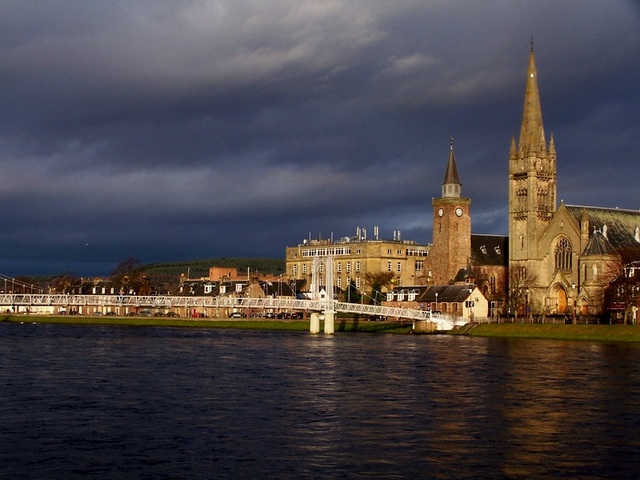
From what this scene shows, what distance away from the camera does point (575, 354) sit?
82000mm

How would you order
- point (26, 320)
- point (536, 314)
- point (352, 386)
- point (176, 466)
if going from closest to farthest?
point (176, 466)
point (352, 386)
point (536, 314)
point (26, 320)

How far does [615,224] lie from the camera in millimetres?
143375

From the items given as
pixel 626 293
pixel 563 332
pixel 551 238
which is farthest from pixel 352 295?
pixel 563 332

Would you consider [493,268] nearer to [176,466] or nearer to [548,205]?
[548,205]

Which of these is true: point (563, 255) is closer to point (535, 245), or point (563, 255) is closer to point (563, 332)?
point (535, 245)

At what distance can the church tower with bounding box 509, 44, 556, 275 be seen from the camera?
148375mm

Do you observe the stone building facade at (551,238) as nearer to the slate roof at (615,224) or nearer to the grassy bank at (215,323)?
the slate roof at (615,224)

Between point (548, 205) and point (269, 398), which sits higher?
point (548, 205)

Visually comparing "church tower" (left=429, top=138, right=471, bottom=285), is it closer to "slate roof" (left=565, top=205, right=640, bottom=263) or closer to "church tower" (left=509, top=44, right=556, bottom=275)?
"church tower" (left=509, top=44, right=556, bottom=275)

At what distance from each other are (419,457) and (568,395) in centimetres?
1891

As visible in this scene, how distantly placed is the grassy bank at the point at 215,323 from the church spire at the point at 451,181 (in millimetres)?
35524

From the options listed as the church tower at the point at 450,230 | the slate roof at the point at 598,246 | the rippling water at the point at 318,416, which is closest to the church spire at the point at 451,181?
the church tower at the point at 450,230

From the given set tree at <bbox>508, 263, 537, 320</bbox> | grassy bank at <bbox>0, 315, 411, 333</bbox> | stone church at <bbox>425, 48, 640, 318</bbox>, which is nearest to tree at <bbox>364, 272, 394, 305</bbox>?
stone church at <bbox>425, 48, 640, 318</bbox>

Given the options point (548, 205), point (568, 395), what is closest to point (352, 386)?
point (568, 395)
